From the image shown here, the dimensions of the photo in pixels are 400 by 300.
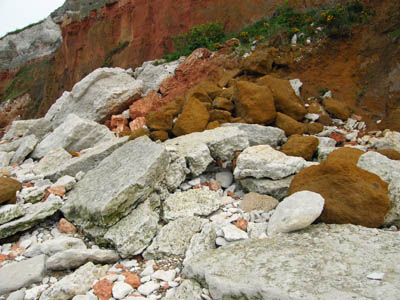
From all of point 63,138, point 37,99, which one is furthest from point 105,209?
point 37,99

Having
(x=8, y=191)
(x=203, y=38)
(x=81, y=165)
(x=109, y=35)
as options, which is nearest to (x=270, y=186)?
(x=81, y=165)

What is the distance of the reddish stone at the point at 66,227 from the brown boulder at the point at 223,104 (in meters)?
3.06

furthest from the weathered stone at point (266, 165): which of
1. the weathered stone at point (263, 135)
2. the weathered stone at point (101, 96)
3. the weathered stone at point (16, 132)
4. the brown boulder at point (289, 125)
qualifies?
the weathered stone at point (16, 132)

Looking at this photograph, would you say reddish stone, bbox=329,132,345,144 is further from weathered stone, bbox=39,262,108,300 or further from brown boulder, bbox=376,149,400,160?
weathered stone, bbox=39,262,108,300

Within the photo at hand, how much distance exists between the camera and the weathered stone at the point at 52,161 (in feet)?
15.7

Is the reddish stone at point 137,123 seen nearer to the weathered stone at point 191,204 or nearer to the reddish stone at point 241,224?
the weathered stone at point 191,204

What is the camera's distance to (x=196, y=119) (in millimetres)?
4715

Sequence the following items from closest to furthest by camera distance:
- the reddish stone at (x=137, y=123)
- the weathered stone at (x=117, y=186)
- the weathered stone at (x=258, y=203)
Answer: the weathered stone at (x=117, y=186) → the weathered stone at (x=258, y=203) → the reddish stone at (x=137, y=123)

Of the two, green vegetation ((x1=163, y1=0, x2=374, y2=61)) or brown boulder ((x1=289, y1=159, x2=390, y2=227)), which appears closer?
brown boulder ((x1=289, y1=159, x2=390, y2=227))

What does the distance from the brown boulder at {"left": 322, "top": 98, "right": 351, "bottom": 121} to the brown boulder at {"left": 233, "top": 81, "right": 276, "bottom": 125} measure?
138cm

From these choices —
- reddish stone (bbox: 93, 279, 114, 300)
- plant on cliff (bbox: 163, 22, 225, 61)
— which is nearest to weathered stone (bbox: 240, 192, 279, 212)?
reddish stone (bbox: 93, 279, 114, 300)

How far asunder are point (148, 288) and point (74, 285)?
61 centimetres

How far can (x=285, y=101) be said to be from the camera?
5176 mm

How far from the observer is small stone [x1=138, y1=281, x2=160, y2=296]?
2287mm
